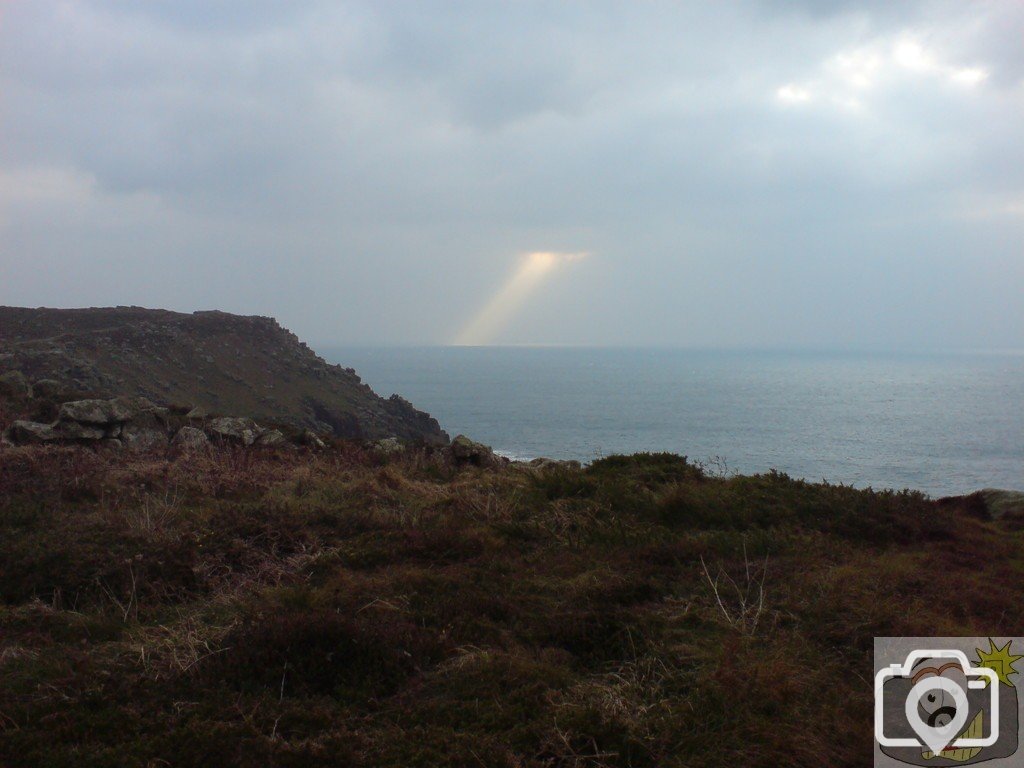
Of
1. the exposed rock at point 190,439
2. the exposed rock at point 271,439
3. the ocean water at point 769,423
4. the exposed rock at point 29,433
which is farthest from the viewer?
the ocean water at point 769,423

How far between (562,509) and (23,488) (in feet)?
25.1

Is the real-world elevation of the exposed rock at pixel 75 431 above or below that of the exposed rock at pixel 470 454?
above

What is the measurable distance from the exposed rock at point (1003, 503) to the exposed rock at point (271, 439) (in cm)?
1523

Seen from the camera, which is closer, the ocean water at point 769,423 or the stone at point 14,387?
the stone at point 14,387

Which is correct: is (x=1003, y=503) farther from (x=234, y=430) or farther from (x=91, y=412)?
(x=91, y=412)

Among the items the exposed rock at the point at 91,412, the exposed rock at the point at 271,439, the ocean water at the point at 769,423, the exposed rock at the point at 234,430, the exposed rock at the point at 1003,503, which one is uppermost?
the exposed rock at the point at 91,412

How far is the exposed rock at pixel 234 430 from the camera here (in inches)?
615

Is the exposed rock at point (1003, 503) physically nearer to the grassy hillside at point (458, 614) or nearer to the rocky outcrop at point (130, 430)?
the grassy hillside at point (458, 614)

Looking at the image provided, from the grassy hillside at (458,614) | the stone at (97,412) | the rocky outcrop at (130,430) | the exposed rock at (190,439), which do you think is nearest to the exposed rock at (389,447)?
the rocky outcrop at (130,430)

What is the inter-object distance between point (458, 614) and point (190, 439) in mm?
10791

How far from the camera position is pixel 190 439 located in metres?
14.9

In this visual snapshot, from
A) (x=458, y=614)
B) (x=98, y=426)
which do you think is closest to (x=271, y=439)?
(x=98, y=426)

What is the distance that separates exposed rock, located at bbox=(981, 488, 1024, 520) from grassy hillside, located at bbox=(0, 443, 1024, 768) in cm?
364

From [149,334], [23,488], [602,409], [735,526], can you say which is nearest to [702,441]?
[602,409]
